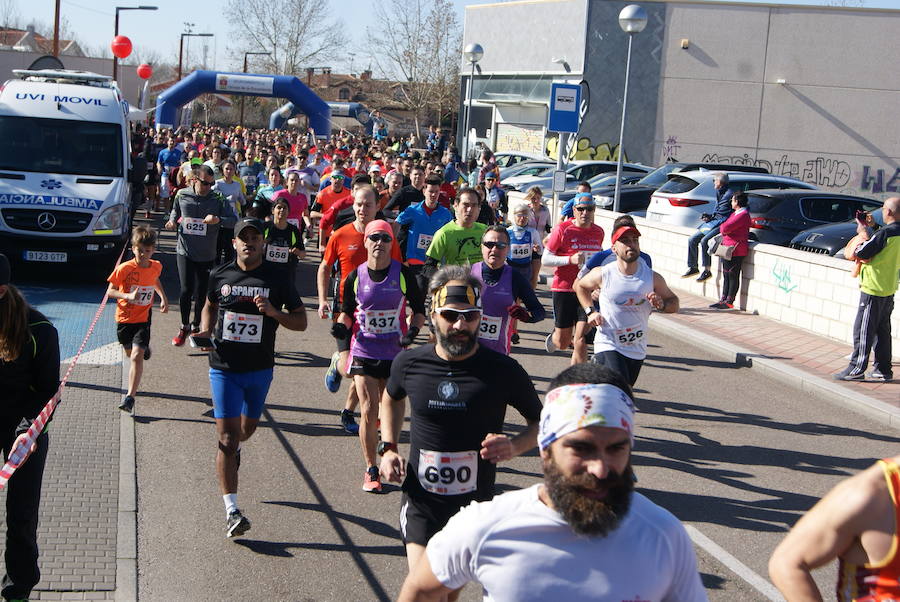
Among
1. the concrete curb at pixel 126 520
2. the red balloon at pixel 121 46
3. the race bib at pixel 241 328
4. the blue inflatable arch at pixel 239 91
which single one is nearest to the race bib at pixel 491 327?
the race bib at pixel 241 328

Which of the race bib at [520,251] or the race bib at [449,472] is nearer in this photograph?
the race bib at [449,472]

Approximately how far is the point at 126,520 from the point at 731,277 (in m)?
11.4

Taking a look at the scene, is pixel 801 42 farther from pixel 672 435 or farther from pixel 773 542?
pixel 773 542

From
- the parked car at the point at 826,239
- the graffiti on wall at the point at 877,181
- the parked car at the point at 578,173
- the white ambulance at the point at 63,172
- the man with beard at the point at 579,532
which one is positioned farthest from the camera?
the graffiti on wall at the point at 877,181

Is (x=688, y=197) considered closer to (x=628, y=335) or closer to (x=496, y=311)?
(x=628, y=335)

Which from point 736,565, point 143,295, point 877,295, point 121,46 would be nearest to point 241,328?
point 143,295

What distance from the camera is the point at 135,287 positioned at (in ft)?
30.2

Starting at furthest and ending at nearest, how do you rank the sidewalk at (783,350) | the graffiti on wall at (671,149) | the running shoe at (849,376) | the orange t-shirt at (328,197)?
1. the graffiti on wall at (671,149)
2. the orange t-shirt at (328,197)
3. the running shoe at (849,376)
4. the sidewalk at (783,350)

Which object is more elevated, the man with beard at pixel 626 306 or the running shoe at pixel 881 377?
the man with beard at pixel 626 306

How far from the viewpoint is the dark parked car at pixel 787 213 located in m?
17.2

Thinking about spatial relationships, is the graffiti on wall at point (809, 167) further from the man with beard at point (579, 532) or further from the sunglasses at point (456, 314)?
the man with beard at point (579, 532)

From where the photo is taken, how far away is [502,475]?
7648 millimetres

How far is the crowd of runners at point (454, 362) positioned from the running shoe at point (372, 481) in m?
0.01

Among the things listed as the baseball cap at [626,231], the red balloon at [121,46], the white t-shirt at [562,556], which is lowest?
the white t-shirt at [562,556]
